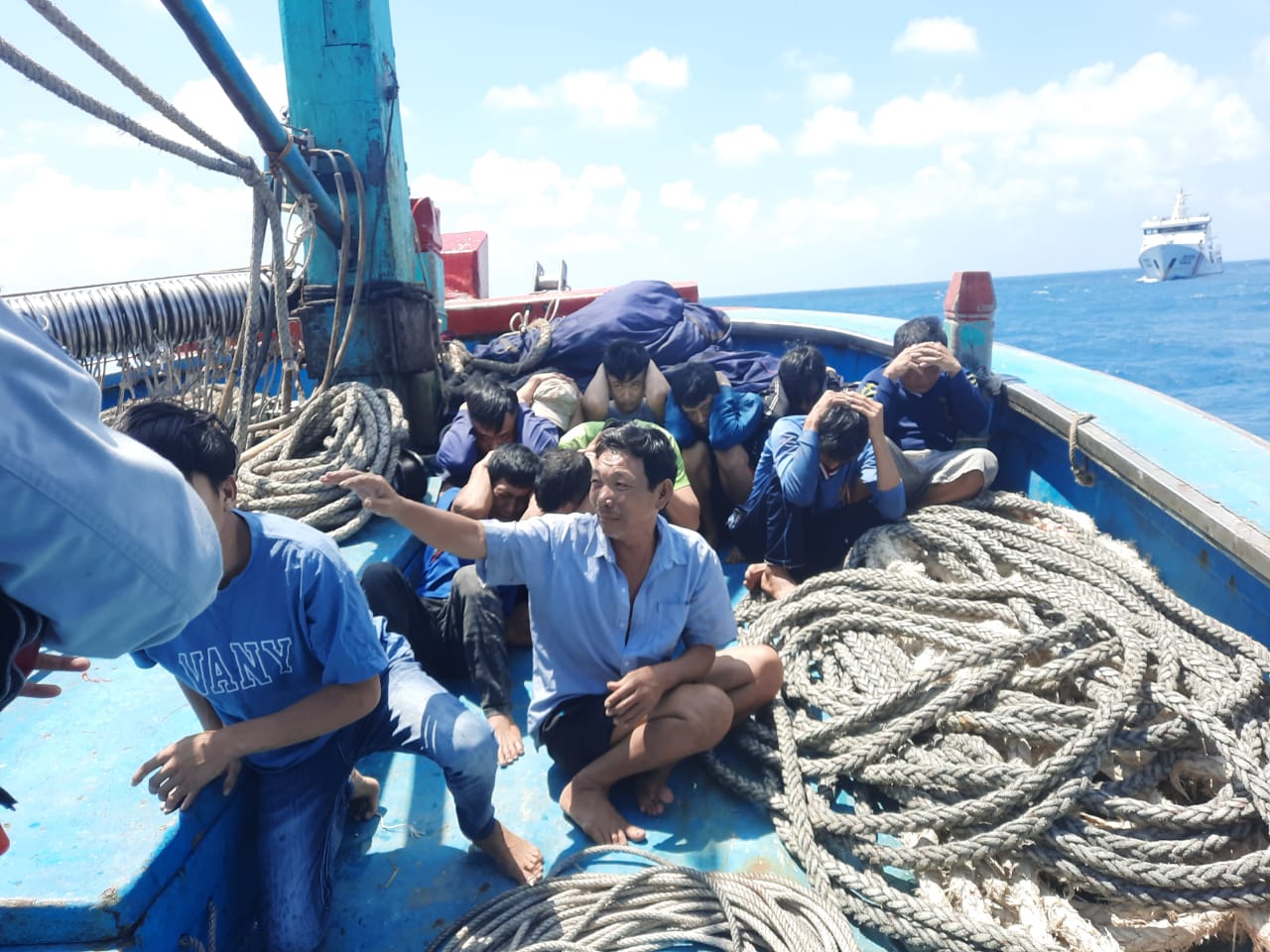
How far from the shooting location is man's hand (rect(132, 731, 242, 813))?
151cm

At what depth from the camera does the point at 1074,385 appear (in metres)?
3.77

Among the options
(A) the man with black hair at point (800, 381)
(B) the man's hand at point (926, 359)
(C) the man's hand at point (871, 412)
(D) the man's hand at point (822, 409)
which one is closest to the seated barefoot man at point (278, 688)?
(D) the man's hand at point (822, 409)

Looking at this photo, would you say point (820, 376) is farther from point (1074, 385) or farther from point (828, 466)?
point (1074, 385)

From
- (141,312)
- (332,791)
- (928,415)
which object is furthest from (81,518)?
(928,415)

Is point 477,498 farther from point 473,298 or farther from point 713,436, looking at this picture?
point 473,298

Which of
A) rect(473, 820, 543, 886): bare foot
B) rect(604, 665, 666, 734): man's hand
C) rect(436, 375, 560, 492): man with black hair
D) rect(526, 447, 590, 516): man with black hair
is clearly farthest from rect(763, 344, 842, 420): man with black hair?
rect(473, 820, 543, 886): bare foot

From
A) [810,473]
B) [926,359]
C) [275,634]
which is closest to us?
[275,634]

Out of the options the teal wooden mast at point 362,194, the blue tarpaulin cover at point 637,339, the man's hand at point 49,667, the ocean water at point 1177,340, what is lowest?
the ocean water at point 1177,340

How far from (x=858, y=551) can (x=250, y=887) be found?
2156 millimetres

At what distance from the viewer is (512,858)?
1894mm

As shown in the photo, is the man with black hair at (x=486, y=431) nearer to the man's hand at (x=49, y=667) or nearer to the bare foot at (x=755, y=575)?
the bare foot at (x=755, y=575)

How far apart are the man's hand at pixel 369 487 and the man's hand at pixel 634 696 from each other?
26.8 inches

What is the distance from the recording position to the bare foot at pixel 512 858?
6.19ft

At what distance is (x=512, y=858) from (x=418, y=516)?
825 mm
